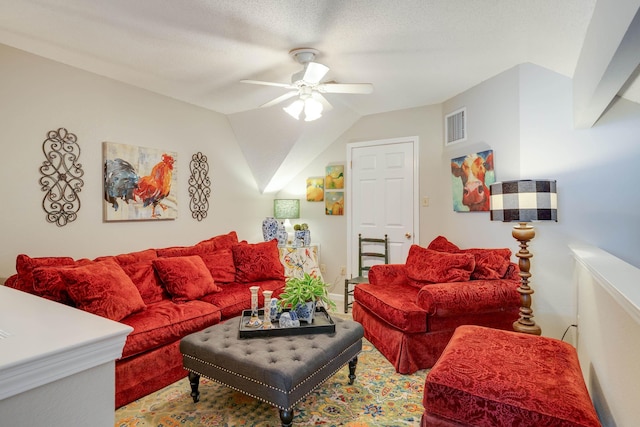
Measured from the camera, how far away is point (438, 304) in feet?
8.32

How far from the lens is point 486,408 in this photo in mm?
1432

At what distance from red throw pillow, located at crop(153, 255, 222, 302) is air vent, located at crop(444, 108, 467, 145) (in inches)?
A: 114

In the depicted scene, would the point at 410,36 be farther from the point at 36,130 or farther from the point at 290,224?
the point at 290,224

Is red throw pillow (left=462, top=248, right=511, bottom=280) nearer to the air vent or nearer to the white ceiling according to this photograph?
the air vent

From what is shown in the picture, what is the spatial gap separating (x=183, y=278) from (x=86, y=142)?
1.40 metres

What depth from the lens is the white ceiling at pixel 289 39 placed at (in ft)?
6.81

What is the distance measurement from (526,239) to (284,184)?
3326 mm

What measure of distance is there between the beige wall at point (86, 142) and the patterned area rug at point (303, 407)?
1.48 meters

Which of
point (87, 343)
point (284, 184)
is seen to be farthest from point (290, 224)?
point (87, 343)

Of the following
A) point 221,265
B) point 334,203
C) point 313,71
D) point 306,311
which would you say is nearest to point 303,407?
point 306,311

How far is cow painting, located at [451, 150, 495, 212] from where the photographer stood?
3.35 m

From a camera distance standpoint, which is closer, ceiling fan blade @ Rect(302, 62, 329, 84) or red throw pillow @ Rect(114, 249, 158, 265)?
ceiling fan blade @ Rect(302, 62, 329, 84)

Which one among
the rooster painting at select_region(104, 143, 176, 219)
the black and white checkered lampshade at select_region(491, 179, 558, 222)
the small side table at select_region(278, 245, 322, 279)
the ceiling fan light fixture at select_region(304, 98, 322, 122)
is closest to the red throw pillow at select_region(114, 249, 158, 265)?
the rooster painting at select_region(104, 143, 176, 219)

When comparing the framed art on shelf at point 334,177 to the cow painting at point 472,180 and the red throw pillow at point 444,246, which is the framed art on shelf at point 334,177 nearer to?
the cow painting at point 472,180
